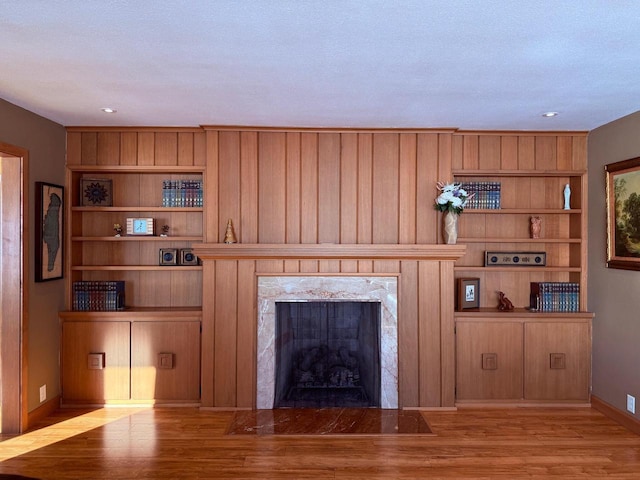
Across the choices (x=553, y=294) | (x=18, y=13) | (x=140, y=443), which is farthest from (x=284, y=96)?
(x=553, y=294)

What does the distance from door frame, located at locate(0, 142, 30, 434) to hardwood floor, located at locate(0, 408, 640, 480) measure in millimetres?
272

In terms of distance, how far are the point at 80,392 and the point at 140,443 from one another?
112 cm

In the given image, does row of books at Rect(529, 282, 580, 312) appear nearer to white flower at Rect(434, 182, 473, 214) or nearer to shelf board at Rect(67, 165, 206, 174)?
white flower at Rect(434, 182, 473, 214)

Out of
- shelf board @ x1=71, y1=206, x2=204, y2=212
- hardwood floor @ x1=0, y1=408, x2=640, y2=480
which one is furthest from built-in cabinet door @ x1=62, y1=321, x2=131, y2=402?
shelf board @ x1=71, y1=206, x2=204, y2=212

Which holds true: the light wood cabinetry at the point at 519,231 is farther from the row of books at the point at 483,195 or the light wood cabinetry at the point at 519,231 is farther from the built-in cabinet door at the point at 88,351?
the built-in cabinet door at the point at 88,351

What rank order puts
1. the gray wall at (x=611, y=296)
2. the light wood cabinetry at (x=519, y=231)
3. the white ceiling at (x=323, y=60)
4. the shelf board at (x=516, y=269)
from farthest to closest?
the light wood cabinetry at (x=519, y=231) < the shelf board at (x=516, y=269) < the gray wall at (x=611, y=296) < the white ceiling at (x=323, y=60)

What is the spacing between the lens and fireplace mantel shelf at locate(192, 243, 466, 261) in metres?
4.38

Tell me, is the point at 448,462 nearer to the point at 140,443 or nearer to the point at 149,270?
the point at 140,443

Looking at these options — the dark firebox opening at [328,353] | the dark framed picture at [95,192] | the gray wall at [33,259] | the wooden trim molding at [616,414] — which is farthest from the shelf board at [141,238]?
the wooden trim molding at [616,414]

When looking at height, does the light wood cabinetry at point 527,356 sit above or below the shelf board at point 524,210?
below

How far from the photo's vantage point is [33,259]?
4121 millimetres

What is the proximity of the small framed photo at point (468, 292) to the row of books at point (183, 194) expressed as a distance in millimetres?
2541

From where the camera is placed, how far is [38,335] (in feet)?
13.8

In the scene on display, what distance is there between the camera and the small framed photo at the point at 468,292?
473 centimetres
